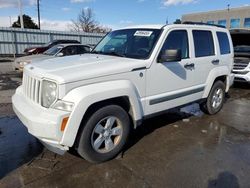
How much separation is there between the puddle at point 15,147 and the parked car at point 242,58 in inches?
300

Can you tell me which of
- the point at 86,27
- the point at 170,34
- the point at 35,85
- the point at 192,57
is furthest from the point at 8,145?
the point at 86,27

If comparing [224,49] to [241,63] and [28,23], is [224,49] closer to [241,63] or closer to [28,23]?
[241,63]

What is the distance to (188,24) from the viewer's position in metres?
4.85

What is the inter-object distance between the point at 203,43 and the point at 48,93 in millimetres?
3516

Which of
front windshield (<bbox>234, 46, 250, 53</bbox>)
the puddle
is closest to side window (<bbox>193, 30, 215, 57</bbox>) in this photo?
the puddle

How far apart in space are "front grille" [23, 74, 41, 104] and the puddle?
3.03 ft

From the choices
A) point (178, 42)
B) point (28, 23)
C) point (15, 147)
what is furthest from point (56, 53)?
point (28, 23)

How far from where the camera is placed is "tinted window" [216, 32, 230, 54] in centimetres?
565

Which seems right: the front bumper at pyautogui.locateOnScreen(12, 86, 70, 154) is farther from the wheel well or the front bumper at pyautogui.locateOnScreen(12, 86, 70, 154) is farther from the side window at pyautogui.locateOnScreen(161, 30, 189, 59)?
the side window at pyautogui.locateOnScreen(161, 30, 189, 59)

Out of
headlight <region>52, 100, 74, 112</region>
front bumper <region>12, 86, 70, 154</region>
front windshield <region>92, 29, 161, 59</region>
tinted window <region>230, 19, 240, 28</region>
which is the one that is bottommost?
front bumper <region>12, 86, 70, 154</region>

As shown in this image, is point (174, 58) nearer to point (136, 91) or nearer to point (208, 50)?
point (136, 91)

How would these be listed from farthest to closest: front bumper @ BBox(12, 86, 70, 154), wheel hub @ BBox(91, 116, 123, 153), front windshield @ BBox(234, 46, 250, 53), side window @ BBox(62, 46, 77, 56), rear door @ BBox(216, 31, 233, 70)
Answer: side window @ BBox(62, 46, 77, 56) < front windshield @ BBox(234, 46, 250, 53) < rear door @ BBox(216, 31, 233, 70) < wheel hub @ BBox(91, 116, 123, 153) < front bumper @ BBox(12, 86, 70, 154)

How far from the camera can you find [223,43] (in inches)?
228

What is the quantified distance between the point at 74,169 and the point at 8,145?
145cm
